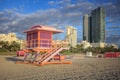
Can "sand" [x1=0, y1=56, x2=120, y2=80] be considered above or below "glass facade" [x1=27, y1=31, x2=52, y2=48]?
below

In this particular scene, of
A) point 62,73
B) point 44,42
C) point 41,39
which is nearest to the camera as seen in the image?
point 62,73

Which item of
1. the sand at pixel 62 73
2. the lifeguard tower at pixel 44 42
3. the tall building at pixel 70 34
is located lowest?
the sand at pixel 62 73

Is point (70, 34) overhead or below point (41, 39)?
overhead

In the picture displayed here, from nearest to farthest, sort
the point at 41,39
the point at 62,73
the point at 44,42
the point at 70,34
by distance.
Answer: the point at 62,73 < the point at 41,39 < the point at 44,42 < the point at 70,34

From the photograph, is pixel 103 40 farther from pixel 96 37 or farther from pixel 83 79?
pixel 83 79

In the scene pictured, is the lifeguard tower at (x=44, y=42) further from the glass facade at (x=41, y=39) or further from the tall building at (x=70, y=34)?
the tall building at (x=70, y=34)

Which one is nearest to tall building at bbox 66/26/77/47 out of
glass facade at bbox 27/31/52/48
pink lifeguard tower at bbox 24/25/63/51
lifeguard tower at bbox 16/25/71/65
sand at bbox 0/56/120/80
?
lifeguard tower at bbox 16/25/71/65

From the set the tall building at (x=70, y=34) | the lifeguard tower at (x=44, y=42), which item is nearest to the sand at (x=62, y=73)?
the lifeguard tower at (x=44, y=42)

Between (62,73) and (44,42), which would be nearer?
(62,73)

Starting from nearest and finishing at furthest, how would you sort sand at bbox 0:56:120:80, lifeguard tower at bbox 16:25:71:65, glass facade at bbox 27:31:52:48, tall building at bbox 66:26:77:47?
1. sand at bbox 0:56:120:80
2. lifeguard tower at bbox 16:25:71:65
3. glass facade at bbox 27:31:52:48
4. tall building at bbox 66:26:77:47

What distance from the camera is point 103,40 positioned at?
190m

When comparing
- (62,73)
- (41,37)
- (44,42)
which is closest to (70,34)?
(44,42)

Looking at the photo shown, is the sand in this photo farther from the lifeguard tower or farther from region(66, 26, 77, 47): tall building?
region(66, 26, 77, 47): tall building

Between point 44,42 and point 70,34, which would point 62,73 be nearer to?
point 44,42
